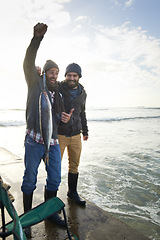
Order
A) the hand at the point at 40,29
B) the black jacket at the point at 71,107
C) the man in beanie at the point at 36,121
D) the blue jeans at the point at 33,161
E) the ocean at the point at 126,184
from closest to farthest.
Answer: the hand at the point at 40,29
the man in beanie at the point at 36,121
the blue jeans at the point at 33,161
the black jacket at the point at 71,107
the ocean at the point at 126,184

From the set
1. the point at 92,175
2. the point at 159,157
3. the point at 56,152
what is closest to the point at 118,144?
the point at 159,157

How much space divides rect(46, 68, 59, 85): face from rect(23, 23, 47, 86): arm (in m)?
0.24

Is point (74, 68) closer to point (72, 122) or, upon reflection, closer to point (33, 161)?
point (72, 122)

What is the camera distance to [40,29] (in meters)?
2.14

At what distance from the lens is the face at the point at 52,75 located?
8.50ft

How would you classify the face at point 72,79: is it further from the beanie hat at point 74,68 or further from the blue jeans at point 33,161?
the blue jeans at point 33,161

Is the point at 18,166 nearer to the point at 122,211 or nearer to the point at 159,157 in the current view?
the point at 122,211

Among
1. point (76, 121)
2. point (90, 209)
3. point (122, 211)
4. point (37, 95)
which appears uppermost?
point (37, 95)

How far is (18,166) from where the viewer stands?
4910 mm

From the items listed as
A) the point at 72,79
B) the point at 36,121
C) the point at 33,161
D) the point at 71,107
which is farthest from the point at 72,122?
the point at 33,161

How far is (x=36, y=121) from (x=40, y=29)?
3.73ft

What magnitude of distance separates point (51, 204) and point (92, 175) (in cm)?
352

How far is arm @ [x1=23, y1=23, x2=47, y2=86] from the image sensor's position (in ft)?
7.05

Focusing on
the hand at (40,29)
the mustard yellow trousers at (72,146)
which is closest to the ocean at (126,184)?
the mustard yellow trousers at (72,146)
